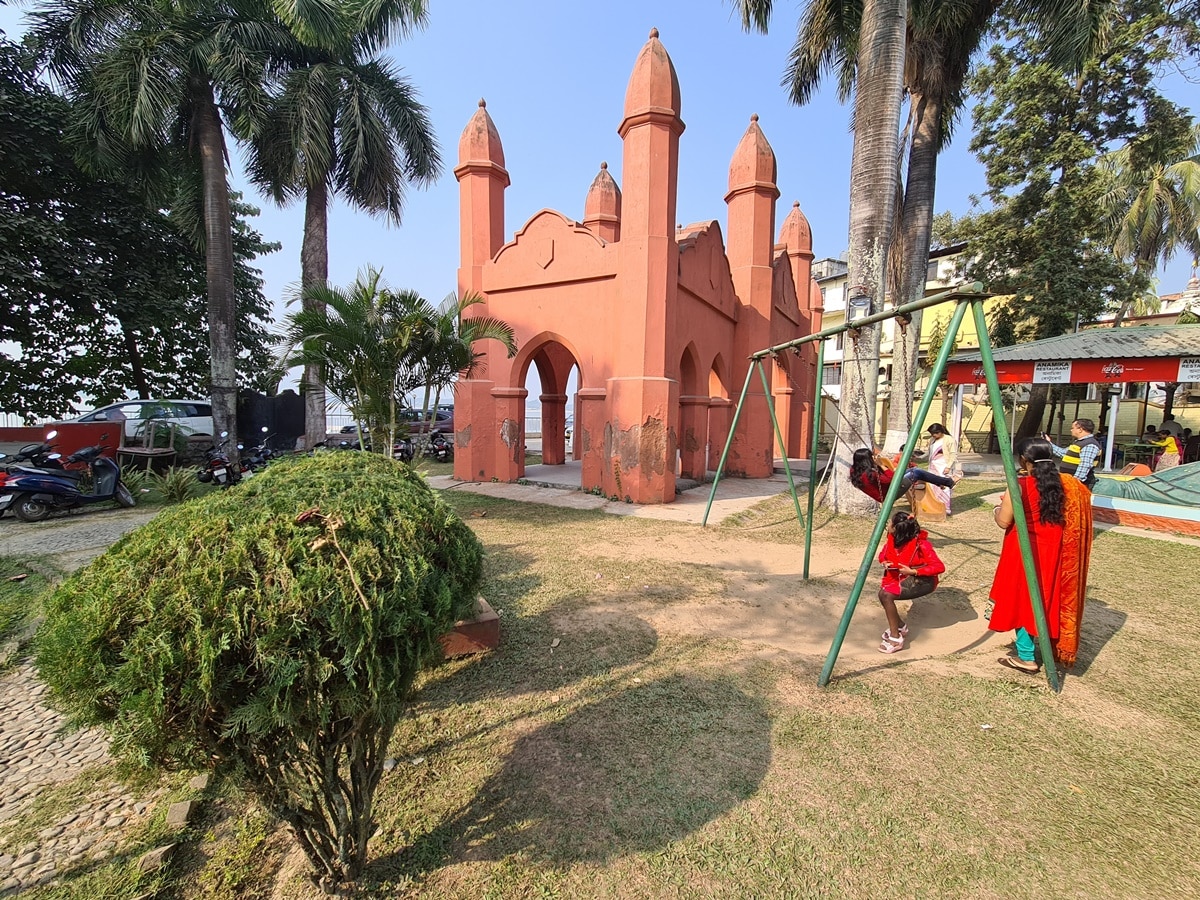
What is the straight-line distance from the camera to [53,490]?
8.01m

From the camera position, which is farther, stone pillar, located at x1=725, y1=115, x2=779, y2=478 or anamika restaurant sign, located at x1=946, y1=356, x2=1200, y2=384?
stone pillar, located at x1=725, y1=115, x2=779, y2=478

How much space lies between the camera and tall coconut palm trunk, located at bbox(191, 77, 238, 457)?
38.5ft

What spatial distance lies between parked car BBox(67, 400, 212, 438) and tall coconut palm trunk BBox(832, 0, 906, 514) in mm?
14801

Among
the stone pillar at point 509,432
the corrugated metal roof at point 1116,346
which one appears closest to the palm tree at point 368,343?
the stone pillar at point 509,432

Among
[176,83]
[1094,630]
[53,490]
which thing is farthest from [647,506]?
[176,83]

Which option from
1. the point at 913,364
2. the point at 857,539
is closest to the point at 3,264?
the point at 857,539

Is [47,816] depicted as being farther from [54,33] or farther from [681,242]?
[54,33]

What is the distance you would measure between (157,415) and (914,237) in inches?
699

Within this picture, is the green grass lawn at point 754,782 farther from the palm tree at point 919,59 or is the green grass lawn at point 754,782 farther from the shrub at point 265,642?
the palm tree at point 919,59

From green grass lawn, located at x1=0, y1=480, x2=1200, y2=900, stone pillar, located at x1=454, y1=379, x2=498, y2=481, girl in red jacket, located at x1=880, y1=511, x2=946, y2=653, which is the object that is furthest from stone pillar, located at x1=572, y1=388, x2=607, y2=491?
girl in red jacket, located at x1=880, y1=511, x2=946, y2=653

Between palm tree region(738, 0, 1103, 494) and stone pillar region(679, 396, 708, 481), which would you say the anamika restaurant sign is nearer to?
palm tree region(738, 0, 1103, 494)

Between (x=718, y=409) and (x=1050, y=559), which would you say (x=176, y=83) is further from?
(x=1050, y=559)

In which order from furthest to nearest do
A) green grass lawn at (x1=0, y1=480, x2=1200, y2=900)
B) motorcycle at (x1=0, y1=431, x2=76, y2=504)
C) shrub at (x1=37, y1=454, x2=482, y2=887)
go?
1. motorcycle at (x1=0, y1=431, x2=76, y2=504)
2. green grass lawn at (x1=0, y1=480, x2=1200, y2=900)
3. shrub at (x1=37, y1=454, x2=482, y2=887)

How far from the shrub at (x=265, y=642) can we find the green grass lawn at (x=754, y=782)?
0.57 m
